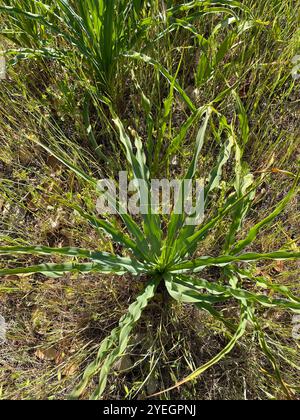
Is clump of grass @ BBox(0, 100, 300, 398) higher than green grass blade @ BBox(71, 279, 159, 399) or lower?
higher

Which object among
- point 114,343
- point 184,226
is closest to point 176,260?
point 184,226

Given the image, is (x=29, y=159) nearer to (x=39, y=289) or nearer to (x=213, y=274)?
(x=39, y=289)

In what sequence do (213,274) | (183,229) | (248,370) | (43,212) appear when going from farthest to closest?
1. (43,212)
2. (213,274)
3. (248,370)
4. (183,229)

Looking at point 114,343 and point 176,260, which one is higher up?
point 176,260

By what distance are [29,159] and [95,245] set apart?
43cm

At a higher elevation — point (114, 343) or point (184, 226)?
point (184, 226)

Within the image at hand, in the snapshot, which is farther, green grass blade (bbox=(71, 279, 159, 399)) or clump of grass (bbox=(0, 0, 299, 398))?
clump of grass (bbox=(0, 0, 299, 398))

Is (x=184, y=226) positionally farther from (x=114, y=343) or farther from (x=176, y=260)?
(x=114, y=343)

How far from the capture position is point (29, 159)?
56.4 inches

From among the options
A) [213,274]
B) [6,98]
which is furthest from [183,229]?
[6,98]

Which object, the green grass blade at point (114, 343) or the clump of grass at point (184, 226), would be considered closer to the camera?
the green grass blade at point (114, 343)

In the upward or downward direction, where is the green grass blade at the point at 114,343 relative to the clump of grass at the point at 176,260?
downward
